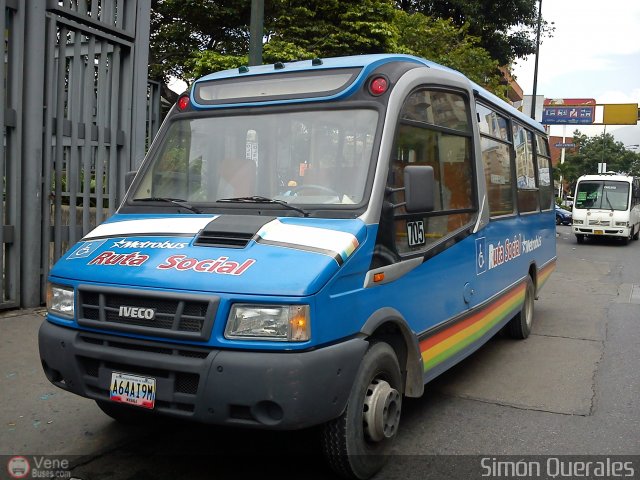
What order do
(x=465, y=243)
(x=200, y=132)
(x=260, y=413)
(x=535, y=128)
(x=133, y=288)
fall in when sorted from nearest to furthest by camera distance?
(x=260, y=413) < (x=133, y=288) < (x=200, y=132) < (x=465, y=243) < (x=535, y=128)

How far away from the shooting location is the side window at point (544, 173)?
854 cm

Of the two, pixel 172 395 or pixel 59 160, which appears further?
pixel 59 160

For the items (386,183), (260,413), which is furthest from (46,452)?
(386,183)

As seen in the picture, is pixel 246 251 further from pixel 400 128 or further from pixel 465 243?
pixel 465 243

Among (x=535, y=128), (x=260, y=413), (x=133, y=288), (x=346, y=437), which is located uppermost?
(x=535, y=128)

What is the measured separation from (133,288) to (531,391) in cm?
374

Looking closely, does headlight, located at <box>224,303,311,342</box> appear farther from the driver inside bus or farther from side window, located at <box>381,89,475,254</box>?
the driver inside bus

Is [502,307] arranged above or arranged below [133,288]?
below

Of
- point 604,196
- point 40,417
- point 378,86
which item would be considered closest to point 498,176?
point 378,86

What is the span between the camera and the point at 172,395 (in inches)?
128

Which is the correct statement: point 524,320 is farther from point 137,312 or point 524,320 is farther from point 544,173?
point 137,312

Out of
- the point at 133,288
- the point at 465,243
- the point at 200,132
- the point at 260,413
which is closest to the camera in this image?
the point at 260,413

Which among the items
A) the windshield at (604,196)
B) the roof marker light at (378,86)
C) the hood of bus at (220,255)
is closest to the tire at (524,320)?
the roof marker light at (378,86)

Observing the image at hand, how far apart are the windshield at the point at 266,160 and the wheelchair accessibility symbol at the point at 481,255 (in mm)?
1859
